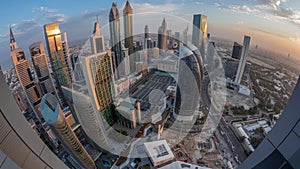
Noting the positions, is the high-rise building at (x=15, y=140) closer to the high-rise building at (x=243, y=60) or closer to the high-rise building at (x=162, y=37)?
the high-rise building at (x=243, y=60)

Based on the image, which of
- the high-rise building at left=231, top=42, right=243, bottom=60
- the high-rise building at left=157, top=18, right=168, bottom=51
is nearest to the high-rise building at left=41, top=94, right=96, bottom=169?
the high-rise building at left=231, top=42, right=243, bottom=60

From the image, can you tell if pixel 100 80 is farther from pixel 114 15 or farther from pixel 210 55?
pixel 210 55

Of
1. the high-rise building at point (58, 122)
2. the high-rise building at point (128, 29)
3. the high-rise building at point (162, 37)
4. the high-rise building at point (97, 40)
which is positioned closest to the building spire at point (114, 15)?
the high-rise building at point (128, 29)

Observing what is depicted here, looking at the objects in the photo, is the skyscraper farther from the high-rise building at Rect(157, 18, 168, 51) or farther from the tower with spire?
the high-rise building at Rect(157, 18, 168, 51)

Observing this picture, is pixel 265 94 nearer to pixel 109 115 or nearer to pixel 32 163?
pixel 109 115

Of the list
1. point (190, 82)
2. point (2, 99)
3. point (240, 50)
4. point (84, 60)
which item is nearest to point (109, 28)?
point (84, 60)
